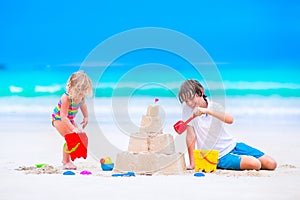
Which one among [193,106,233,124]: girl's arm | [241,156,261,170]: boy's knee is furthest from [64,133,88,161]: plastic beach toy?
[241,156,261,170]: boy's knee

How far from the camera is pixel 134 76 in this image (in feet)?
38.3

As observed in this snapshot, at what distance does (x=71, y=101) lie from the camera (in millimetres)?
5613

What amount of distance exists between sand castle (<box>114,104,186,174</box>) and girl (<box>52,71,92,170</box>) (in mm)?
583

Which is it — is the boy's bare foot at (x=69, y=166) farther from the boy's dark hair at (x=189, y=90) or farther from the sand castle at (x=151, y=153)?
the boy's dark hair at (x=189, y=90)

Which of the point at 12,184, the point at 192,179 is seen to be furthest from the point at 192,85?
the point at 12,184

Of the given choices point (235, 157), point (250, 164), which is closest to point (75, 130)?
point (235, 157)

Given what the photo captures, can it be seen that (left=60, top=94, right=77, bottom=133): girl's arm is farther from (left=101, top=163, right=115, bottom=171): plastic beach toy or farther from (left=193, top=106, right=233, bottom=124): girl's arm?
(left=193, top=106, right=233, bottom=124): girl's arm

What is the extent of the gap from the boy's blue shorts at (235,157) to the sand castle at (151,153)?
1.42ft

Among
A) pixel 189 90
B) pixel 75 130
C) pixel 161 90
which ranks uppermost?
pixel 161 90

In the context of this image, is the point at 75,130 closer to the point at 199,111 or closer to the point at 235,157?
the point at 199,111

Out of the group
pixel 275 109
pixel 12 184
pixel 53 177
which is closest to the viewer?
pixel 12 184

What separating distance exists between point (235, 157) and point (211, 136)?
0.89 feet

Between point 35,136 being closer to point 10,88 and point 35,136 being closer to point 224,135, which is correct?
point 224,135

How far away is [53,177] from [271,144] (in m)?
3.10
